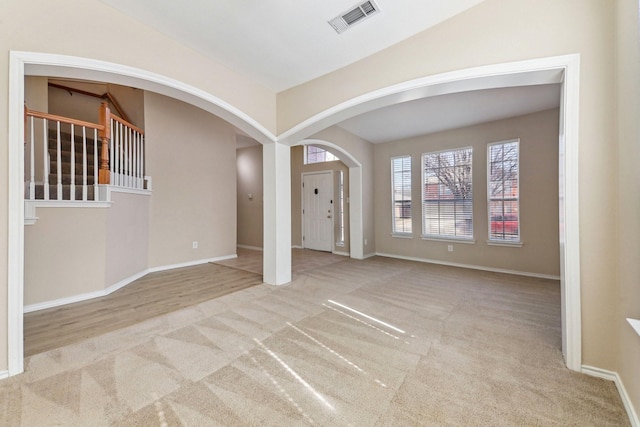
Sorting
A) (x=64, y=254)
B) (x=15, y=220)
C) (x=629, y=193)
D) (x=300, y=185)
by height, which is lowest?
(x=64, y=254)

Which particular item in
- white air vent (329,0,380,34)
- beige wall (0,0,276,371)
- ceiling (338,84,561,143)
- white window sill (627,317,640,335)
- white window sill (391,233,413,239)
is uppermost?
white air vent (329,0,380,34)

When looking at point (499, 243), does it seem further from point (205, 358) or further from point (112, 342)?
point (112, 342)

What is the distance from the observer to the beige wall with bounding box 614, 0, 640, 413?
1.38 meters

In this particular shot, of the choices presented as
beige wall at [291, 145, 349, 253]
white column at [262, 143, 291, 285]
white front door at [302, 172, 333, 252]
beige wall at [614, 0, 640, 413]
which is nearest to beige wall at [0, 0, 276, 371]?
white column at [262, 143, 291, 285]

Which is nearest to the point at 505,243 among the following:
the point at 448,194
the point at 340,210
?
the point at 448,194

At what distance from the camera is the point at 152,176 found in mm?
4430

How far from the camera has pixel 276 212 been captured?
11.9ft

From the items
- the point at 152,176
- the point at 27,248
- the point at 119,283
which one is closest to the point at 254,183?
the point at 152,176

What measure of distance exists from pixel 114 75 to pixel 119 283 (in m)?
2.77

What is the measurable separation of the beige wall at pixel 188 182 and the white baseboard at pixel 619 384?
17.8 ft

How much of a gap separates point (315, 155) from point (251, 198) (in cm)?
221

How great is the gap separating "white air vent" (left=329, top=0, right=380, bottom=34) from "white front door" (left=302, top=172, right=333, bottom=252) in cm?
414

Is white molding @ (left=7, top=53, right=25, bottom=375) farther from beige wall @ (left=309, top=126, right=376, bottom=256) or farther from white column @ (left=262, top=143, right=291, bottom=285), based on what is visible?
beige wall @ (left=309, top=126, right=376, bottom=256)

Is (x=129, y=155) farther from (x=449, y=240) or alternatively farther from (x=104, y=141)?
(x=449, y=240)
